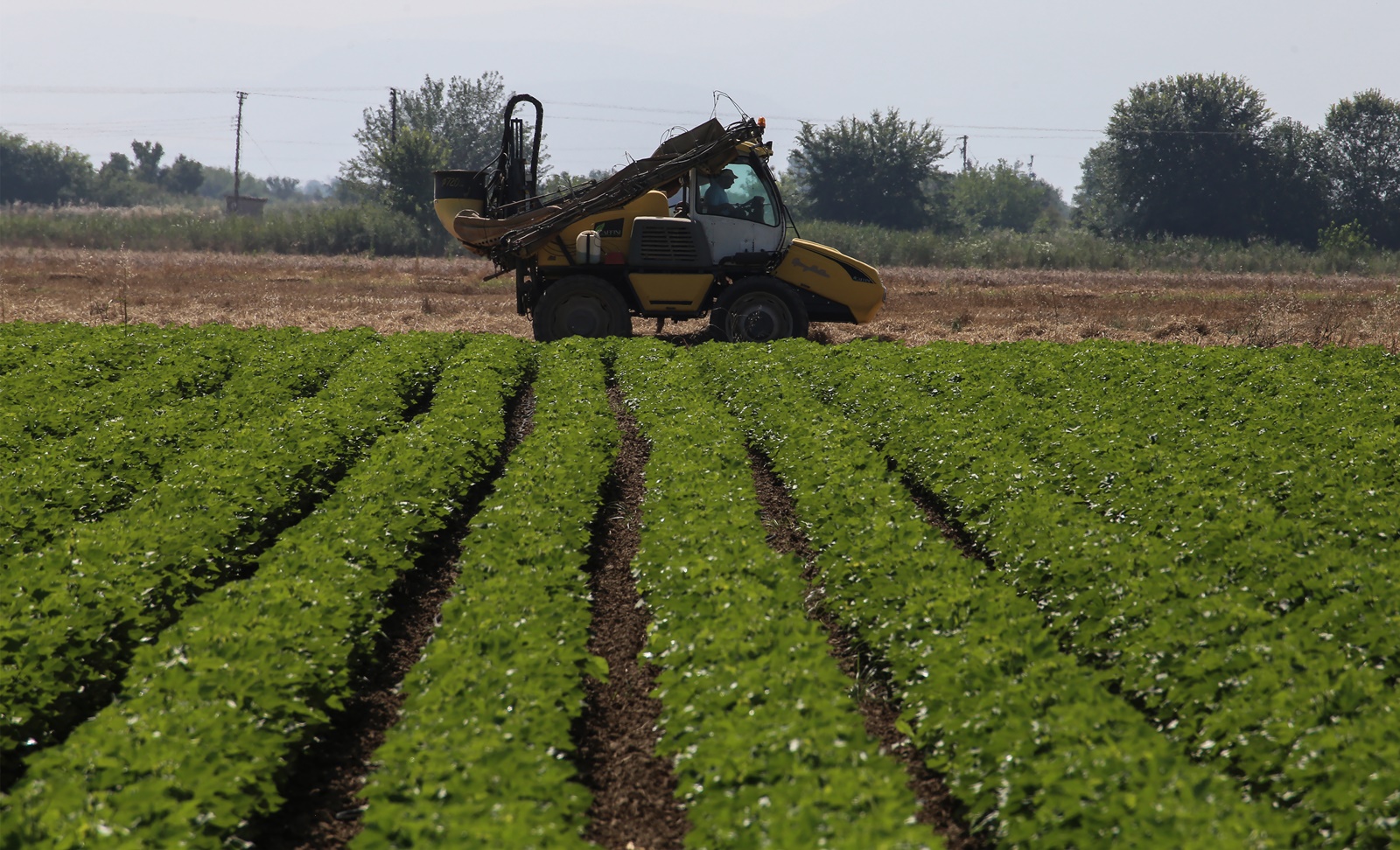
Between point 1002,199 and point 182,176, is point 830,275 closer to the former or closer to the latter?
point 1002,199

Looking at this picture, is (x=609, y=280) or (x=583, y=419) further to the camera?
(x=609, y=280)

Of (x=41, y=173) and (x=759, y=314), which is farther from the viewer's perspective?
(x=41, y=173)

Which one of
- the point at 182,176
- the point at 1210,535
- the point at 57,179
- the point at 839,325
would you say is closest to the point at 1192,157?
the point at 839,325

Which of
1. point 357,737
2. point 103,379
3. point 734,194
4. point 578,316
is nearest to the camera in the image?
point 357,737

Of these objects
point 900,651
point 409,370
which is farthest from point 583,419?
point 900,651

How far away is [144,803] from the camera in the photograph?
4289 mm

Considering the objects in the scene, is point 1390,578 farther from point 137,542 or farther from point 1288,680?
point 137,542

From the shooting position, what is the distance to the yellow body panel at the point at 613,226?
711 inches

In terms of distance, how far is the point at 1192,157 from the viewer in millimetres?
64250

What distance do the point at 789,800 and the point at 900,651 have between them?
2.08 metres

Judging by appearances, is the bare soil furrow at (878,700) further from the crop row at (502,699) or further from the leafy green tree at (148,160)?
the leafy green tree at (148,160)

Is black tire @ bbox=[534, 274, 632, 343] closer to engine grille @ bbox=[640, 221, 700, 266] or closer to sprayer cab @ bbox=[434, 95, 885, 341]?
sprayer cab @ bbox=[434, 95, 885, 341]

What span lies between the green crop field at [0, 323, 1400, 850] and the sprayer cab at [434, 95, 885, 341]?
20.3 feet

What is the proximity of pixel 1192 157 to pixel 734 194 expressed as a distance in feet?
186
